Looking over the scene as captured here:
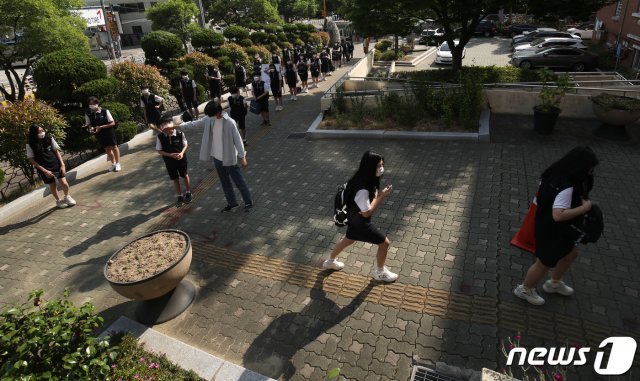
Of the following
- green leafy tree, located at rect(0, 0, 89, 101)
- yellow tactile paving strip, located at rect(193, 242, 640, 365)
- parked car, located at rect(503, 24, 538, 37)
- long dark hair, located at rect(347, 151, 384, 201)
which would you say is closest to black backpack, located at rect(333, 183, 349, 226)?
long dark hair, located at rect(347, 151, 384, 201)

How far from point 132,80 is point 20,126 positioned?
4242 millimetres

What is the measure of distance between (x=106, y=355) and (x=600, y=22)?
1352 inches

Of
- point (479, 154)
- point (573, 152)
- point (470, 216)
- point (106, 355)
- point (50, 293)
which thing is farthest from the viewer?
point (479, 154)

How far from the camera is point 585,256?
17.4 feet

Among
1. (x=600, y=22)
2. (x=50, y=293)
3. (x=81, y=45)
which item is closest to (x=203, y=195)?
(x=50, y=293)

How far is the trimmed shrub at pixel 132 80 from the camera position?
12.0m

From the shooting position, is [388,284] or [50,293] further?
[50,293]

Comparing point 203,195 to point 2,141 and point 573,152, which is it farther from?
point 573,152

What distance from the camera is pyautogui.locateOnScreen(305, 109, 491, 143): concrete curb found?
9.66m

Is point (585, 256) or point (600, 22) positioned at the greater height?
point (600, 22)

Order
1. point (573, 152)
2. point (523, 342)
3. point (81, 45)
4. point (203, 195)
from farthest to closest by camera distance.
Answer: point (81, 45) → point (203, 195) → point (523, 342) → point (573, 152)

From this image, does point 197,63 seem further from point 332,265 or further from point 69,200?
point 332,265

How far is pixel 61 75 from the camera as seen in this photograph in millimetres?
10102

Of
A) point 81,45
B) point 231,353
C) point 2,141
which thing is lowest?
point 231,353
